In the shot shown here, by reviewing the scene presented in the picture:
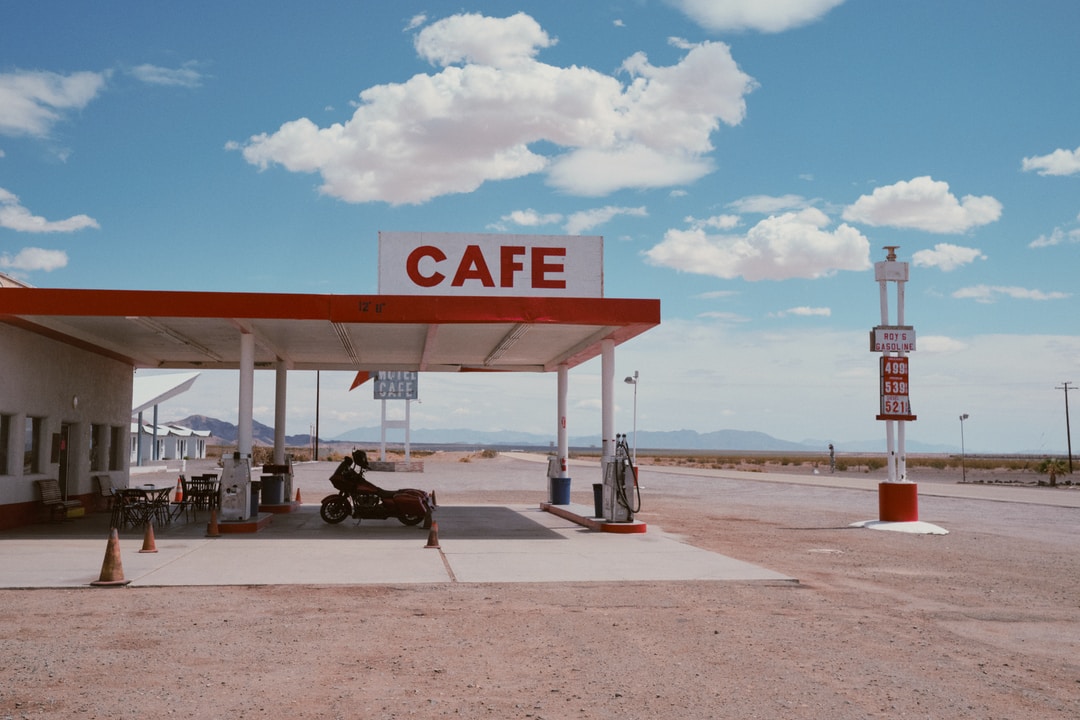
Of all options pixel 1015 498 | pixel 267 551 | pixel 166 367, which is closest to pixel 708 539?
pixel 267 551

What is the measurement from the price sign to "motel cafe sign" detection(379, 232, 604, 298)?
6.81 meters

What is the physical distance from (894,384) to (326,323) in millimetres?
12369

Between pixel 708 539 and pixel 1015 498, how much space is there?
74.1ft

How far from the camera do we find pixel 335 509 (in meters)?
19.8

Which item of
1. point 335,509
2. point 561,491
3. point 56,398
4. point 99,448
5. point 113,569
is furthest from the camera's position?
point 561,491

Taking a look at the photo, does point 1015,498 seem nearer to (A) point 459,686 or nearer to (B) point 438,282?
(B) point 438,282

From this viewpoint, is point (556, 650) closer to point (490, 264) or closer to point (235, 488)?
point (490, 264)

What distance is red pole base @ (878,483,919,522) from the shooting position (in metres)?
20.9

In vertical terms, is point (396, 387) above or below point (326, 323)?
above

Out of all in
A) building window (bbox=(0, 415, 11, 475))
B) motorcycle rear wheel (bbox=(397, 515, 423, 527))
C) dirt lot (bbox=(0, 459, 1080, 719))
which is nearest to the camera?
dirt lot (bbox=(0, 459, 1080, 719))

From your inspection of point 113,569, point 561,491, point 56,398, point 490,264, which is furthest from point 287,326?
point 561,491

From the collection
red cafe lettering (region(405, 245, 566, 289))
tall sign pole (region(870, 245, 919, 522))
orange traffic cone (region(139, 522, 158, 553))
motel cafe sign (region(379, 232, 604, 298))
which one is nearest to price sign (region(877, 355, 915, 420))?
tall sign pole (region(870, 245, 919, 522))

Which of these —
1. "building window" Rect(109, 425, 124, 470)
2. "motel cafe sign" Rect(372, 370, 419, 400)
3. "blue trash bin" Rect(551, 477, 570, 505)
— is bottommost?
"blue trash bin" Rect(551, 477, 570, 505)

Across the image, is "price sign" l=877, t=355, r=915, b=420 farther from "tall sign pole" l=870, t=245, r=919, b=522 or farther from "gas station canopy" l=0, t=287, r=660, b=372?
"gas station canopy" l=0, t=287, r=660, b=372
